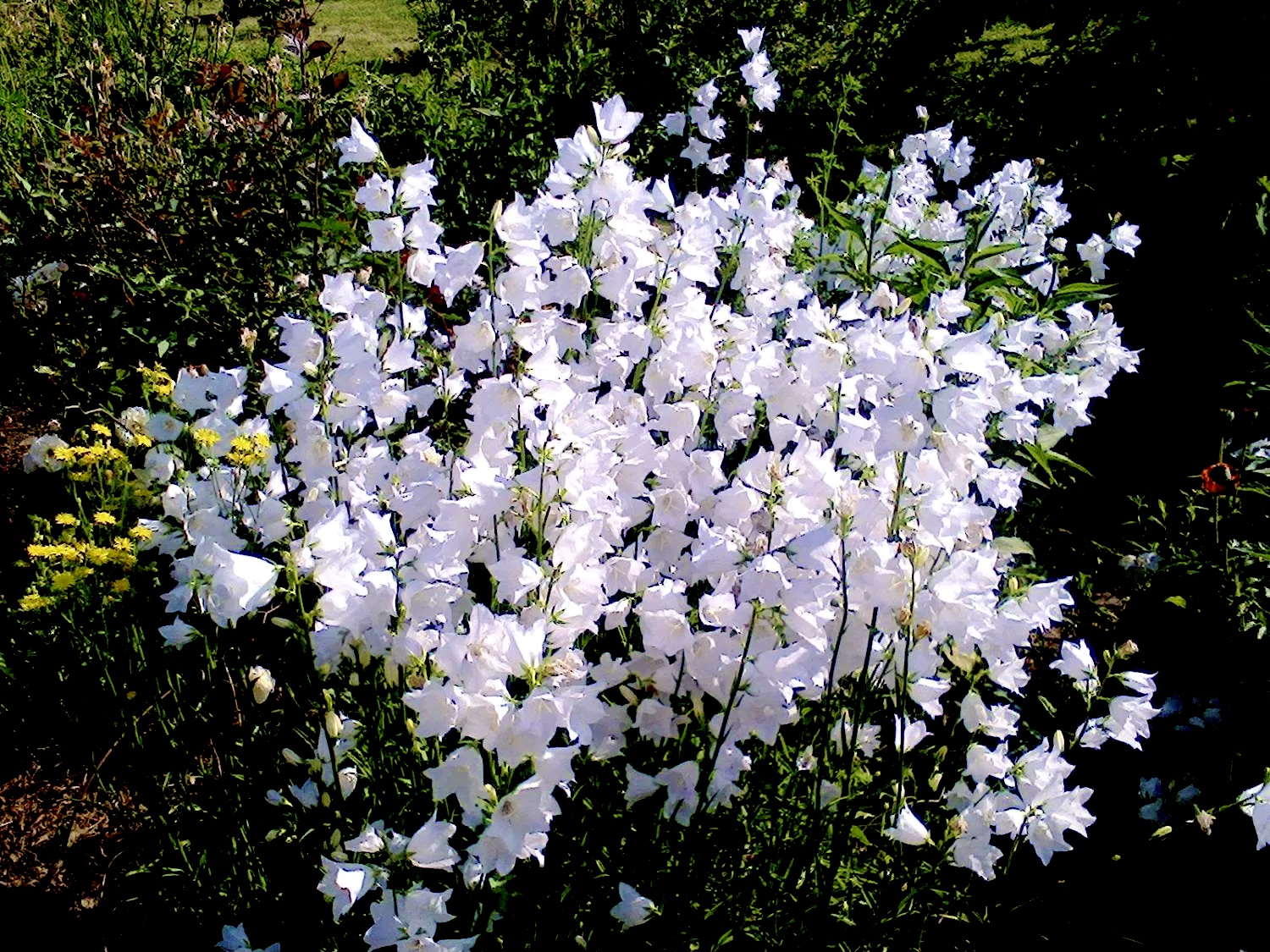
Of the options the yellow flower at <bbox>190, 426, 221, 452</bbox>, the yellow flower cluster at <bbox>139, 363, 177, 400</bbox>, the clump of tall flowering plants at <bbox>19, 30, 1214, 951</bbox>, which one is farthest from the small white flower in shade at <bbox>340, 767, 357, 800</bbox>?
the yellow flower cluster at <bbox>139, 363, 177, 400</bbox>

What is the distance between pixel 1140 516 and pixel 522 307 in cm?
253

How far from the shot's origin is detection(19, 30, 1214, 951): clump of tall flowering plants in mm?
1439

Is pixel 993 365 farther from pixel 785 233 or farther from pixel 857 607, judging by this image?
pixel 785 233

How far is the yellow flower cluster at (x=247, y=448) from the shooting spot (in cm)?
184

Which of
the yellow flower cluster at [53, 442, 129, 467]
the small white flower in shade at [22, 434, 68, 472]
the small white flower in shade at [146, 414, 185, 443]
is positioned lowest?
the small white flower in shade at [146, 414, 185, 443]

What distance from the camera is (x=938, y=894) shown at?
2.01 m

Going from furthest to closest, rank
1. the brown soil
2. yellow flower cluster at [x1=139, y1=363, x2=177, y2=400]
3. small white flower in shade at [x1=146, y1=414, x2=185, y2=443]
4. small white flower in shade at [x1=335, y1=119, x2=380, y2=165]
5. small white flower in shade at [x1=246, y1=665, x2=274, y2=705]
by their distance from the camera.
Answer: yellow flower cluster at [x1=139, y1=363, x2=177, y2=400] → the brown soil → small white flower in shade at [x1=146, y1=414, x2=185, y2=443] → small white flower in shade at [x1=335, y1=119, x2=380, y2=165] → small white flower in shade at [x1=246, y1=665, x2=274, y2=705]

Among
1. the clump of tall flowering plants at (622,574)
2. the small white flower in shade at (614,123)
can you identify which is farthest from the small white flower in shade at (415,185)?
the small white flower in shade at (614,123)

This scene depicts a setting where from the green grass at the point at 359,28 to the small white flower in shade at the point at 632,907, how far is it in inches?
348

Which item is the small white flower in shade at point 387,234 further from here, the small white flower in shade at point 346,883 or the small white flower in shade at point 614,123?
the small white flower in shade at point 346,883

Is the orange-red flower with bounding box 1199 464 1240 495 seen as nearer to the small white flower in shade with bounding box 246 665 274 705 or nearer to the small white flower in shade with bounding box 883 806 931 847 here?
the small white flower in shade with bounding box 883 806 931 847

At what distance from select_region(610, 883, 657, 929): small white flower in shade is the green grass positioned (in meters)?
8.83

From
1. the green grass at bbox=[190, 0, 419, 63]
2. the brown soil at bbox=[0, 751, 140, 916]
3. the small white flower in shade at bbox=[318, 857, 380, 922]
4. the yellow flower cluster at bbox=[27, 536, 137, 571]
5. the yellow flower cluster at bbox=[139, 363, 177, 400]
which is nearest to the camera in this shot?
the small white flower in shade at bbox=[318, 857, 380, 922]

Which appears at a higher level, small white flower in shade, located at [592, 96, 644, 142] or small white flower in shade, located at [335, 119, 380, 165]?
small white flower in shade, located at [335, 119, 380, 165]
